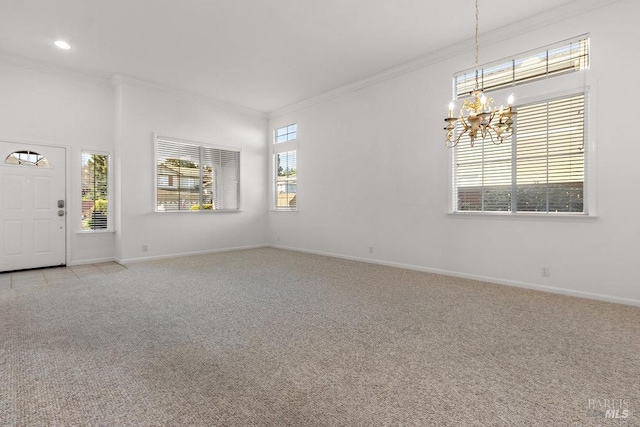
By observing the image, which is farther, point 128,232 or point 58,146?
point 128,232

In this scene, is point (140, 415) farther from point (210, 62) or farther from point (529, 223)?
point (210, 62)

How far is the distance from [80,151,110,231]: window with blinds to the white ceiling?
1.49 meters

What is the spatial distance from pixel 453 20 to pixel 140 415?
486 cm

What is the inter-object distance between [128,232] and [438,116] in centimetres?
556

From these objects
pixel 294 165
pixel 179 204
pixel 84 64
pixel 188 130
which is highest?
pixel 84 64

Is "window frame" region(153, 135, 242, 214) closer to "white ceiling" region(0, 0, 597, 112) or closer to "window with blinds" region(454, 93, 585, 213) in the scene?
"white ceiling" region(0, 0, 597, 112)

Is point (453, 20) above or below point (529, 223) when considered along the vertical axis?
above

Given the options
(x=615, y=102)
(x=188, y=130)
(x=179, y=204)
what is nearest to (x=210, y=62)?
(x=188, y=130)

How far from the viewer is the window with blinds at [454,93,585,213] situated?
3.76 metres

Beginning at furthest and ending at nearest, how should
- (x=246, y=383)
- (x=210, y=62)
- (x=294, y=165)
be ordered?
(x=294, y=165), (x=210, y=62), (x=246, y=383)

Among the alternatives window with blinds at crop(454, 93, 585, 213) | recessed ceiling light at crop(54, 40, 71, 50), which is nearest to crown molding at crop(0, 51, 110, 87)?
recessed ceiling light at crop(54, 40, 71, 50)

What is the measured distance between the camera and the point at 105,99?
5809 mm

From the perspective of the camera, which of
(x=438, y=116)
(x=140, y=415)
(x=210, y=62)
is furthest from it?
(x=210, y=62)

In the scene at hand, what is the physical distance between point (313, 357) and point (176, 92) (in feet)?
19.5
